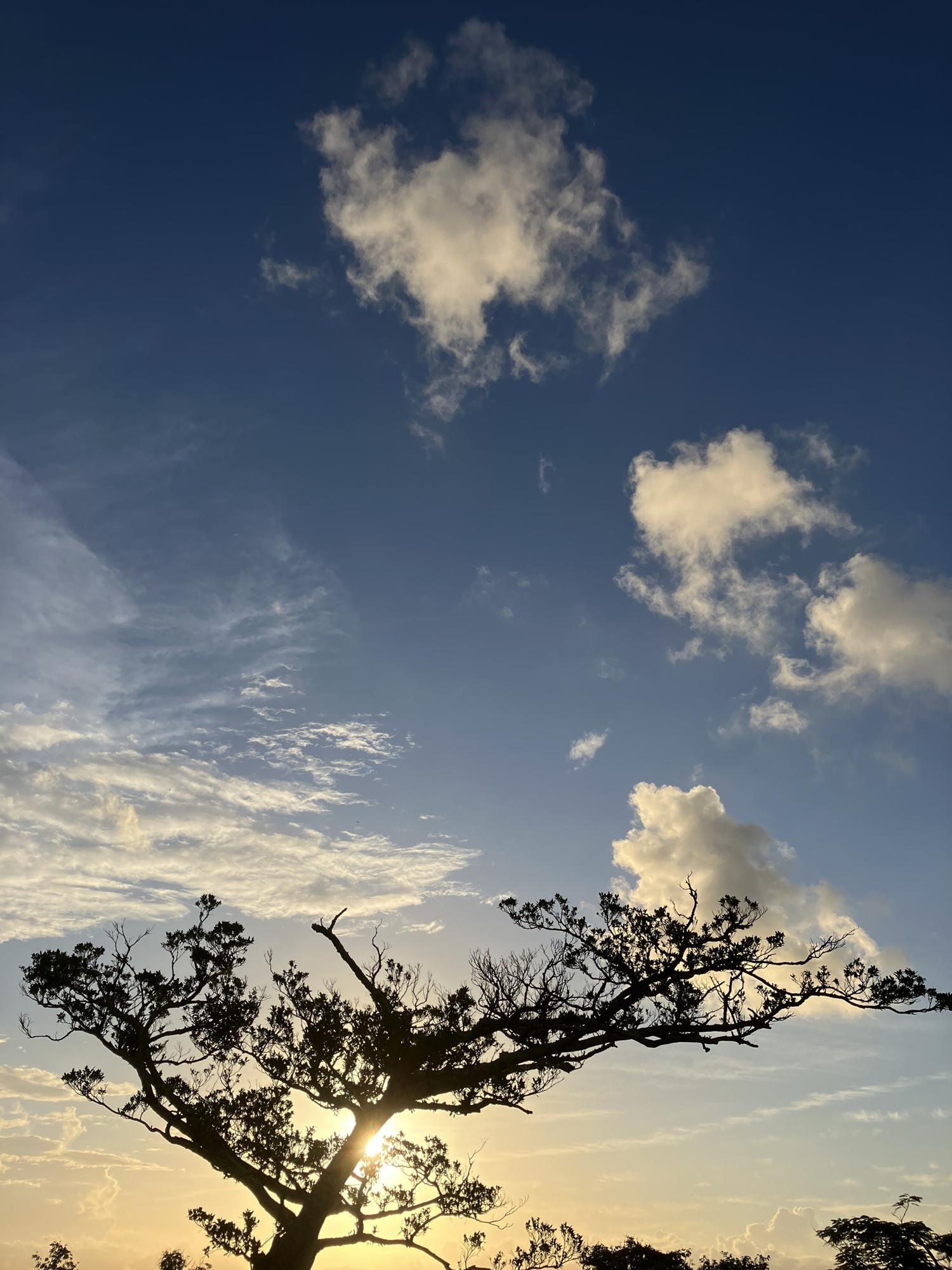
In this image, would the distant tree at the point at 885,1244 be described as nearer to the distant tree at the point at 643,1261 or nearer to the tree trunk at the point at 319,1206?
the distant tree at the point at 643,1261

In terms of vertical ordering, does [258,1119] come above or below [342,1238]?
above

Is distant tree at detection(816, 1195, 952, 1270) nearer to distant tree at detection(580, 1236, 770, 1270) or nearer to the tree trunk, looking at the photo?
distant tree at detection(580, 1236, 770, 1270)

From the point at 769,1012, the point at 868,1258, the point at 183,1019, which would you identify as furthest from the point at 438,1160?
the point at 868,1258

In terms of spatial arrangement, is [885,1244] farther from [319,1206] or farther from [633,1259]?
[319,1206]

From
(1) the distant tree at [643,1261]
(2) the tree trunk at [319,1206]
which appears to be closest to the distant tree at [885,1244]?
(1) the distant tree at [643,1261]

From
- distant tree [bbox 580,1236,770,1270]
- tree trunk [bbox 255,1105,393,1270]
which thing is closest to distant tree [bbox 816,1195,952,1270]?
distant tree [bbox 580,1236,770,1270]

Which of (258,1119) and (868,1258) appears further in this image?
(868,1258)

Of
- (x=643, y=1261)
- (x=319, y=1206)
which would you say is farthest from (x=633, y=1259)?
(x=319, y=1206)

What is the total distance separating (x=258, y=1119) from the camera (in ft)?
60.3

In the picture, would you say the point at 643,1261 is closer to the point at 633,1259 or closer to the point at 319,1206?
the point at 633,1259

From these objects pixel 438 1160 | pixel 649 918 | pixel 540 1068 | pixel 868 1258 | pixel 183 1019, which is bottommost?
pixel 868 1258

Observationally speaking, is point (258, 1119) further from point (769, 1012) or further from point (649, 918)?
point (769, 1012)

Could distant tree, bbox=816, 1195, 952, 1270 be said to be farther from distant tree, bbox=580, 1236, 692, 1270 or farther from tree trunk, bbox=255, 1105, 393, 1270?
tree trunk, bbox=255, 1105, 393, 1270

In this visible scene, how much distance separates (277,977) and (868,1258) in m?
28.1
